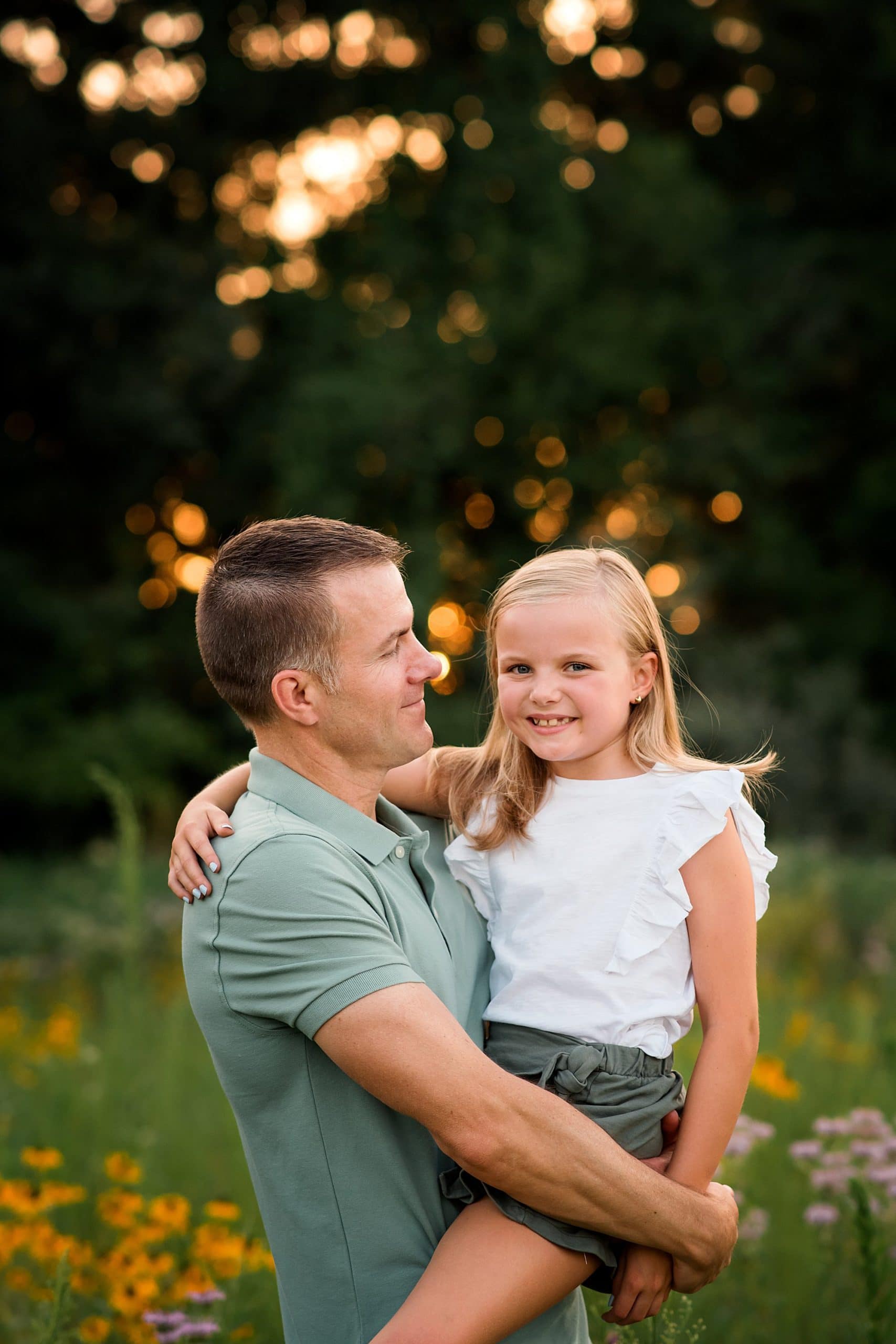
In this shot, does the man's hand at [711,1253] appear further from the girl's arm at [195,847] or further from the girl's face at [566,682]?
the girl's arm at [195,847]

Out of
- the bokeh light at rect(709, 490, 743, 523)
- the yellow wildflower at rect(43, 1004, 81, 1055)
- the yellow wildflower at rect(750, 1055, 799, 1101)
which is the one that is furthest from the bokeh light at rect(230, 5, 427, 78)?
the yellow wildflower at rect(750, 1055, 799, 1101)

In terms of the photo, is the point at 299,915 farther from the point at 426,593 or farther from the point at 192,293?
the point at 192,293

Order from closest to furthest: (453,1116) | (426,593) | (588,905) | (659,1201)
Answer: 1. (453,1116)
2. (659,1201)
3. (588,905)
4. (426,593)

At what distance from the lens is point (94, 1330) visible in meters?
2.50

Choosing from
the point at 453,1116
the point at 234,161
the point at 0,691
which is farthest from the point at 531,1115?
the point at 234,161

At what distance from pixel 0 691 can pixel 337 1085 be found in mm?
12494

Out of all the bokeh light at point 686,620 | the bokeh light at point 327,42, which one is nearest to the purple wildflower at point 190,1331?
the bokeh light at point 686,620

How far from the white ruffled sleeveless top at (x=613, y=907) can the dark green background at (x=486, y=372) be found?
1053cm

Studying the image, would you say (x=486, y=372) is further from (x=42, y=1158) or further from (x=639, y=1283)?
(x=639, y=1283)

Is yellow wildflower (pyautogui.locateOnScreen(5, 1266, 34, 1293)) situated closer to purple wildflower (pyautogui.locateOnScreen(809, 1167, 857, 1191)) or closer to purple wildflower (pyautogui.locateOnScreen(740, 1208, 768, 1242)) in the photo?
purple wildflower (pyautogui.locateOnScreen(740, 1208, 768, 1242))

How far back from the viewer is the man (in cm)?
160

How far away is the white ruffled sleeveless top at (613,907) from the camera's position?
76.0 inches

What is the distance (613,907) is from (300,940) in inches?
22.7

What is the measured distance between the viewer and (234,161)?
48.5ft
